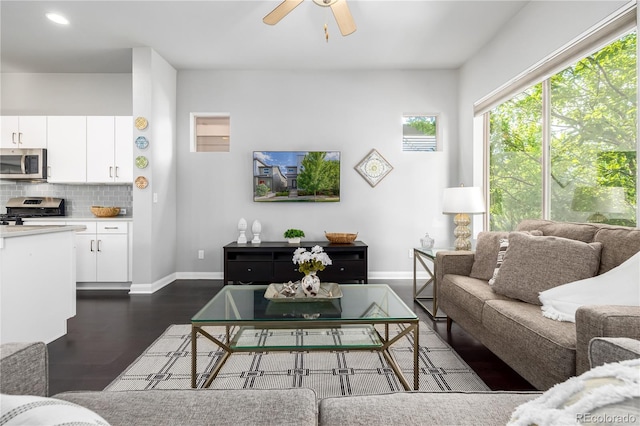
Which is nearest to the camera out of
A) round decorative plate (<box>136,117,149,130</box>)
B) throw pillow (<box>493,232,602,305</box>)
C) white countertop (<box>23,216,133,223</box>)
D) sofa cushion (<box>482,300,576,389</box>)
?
sofa cushion (<box>482,300,576,389</box>)

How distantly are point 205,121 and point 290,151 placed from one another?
1.30 metres

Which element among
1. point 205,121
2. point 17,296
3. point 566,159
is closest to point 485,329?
point 566,159

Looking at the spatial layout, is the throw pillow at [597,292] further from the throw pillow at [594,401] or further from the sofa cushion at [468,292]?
the throw pillow at [594,401]

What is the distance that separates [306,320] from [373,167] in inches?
135

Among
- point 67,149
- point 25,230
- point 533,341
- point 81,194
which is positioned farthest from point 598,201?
point 81,194

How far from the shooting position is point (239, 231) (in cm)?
492

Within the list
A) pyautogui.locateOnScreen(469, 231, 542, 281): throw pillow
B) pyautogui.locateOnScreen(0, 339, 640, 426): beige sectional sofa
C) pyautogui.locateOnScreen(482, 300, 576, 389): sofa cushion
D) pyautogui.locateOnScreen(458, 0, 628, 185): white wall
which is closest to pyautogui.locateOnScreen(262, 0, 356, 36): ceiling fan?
pyautogui.locateOnScreen(458, 0, 628, 185): white wall

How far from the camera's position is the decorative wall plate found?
16.4ft

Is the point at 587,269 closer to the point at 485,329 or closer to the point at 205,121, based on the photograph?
the point at 485,329

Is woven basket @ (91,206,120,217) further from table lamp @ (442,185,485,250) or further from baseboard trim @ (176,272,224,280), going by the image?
table lamp @ (442,185,485,250)

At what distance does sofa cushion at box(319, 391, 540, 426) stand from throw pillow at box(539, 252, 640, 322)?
0.99 m

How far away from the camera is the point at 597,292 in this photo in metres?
1.78

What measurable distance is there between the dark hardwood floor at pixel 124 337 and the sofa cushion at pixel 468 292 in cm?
33

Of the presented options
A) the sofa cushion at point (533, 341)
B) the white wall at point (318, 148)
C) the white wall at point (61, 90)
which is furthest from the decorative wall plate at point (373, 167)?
the white wall at point (61, 90)
